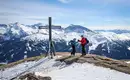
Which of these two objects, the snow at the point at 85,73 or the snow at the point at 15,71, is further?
the snow at the point at 15,71

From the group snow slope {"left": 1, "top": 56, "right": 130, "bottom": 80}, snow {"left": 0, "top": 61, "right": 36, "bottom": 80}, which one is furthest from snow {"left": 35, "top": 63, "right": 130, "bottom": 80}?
snow {"left": 0, "top": 61, "right": 36, "bottom": 80}

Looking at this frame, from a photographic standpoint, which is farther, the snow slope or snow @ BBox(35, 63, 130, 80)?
the snow slope

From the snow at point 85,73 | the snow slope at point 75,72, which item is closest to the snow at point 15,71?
the snow slope at point 75,72

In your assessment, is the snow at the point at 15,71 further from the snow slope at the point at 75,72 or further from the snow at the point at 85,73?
the snow at the point at 85,73

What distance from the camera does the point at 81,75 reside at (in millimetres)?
28812

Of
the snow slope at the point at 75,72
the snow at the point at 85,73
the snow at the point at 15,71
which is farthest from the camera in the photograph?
the snow at the point at 15,71

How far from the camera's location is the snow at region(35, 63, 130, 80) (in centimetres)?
2811

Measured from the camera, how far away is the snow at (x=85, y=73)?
28.1 m

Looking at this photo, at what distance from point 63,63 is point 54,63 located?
128 cm

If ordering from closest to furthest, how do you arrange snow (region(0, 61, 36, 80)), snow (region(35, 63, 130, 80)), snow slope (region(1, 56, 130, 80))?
snow (region(35, 63, 130, 80)) → snow slope (region(1, 56, 130, 80)) → snow (region(0, 61, 36, 80))

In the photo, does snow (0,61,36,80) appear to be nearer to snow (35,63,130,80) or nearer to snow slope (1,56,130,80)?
snow slope (1,56,130,80)

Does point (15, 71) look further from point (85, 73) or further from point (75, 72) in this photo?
point (85, 73)

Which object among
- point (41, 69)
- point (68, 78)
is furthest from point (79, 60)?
point (68, 78)

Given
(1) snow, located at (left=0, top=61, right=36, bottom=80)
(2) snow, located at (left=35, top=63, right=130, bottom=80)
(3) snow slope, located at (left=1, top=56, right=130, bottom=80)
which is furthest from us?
(1) snow, located at (left=0, top=61, right=36, bottom=80)
